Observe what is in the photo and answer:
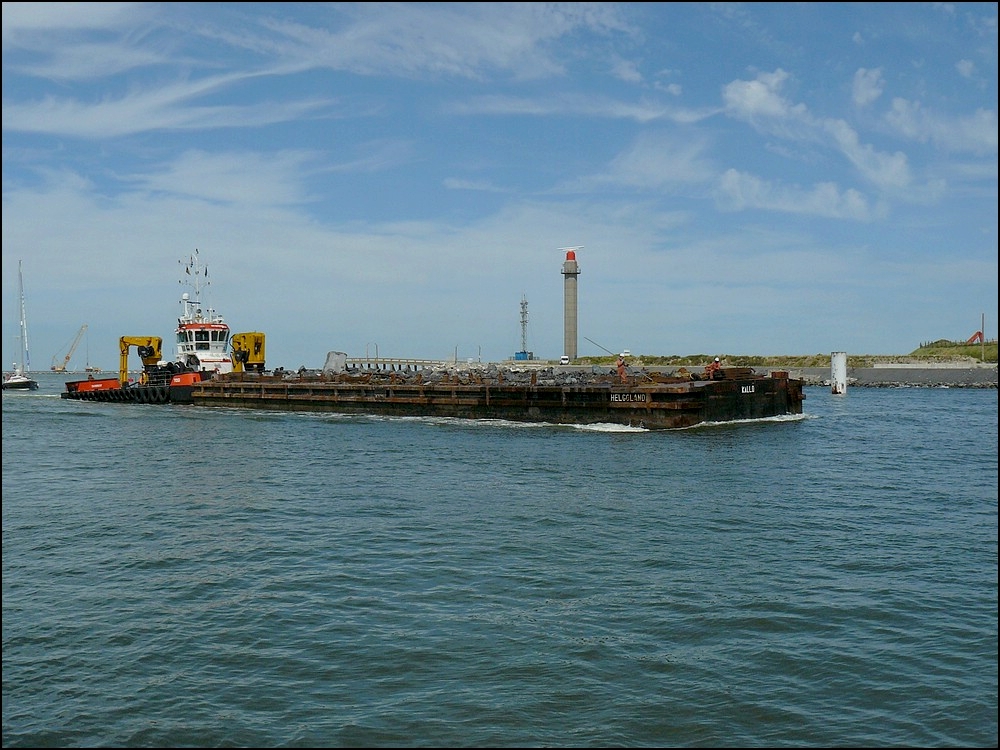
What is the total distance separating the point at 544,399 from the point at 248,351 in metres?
31.1

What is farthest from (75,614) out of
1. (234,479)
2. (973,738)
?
(234,479)

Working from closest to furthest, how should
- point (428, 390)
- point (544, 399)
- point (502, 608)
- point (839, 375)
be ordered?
point (502, 608)
point (544, 399)
point (428, 390)
point (839, 375)

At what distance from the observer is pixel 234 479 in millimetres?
23719

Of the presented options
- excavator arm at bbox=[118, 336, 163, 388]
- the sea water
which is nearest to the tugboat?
excavator arm at bbox=[118, 336, 163, 388]

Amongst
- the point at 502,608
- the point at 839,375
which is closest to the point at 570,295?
the point at 839,375

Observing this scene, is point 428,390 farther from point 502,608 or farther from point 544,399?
point 502,608

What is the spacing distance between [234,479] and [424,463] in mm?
6698

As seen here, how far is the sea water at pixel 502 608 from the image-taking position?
7988 millimetres

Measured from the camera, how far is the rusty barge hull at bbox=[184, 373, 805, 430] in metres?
38.6

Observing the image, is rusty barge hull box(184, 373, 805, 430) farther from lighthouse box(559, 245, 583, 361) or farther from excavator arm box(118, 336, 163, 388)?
lighthouse box(559, 245, 583, 361)

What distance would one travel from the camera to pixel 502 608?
37.0 feet

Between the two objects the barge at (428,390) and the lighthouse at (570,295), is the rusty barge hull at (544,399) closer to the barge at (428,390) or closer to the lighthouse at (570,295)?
the barge at (428,390)

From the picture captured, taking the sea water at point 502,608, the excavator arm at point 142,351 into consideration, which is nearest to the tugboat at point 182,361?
the excavator arm at point 142,351

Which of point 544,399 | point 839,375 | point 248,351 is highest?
point 248,351
